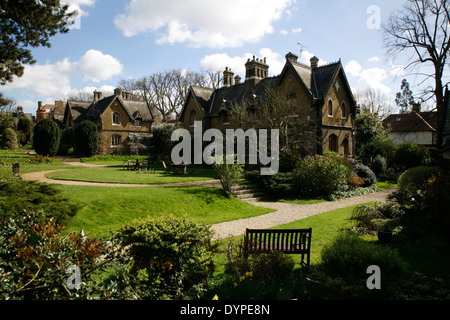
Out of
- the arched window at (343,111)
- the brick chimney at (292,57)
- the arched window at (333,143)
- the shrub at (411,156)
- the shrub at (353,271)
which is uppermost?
the brick chimney at (292,57)

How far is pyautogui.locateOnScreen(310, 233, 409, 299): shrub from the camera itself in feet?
15.3

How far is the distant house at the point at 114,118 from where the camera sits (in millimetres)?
41281

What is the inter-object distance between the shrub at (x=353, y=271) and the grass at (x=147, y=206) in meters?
6.31

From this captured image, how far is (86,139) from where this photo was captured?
118ft

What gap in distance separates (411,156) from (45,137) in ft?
124

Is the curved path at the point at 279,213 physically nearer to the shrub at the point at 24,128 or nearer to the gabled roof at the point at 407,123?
the gabled roof at the point at 407,123

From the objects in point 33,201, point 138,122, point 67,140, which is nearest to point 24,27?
point 33,201

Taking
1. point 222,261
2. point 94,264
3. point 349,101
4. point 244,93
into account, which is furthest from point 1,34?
point 349,101

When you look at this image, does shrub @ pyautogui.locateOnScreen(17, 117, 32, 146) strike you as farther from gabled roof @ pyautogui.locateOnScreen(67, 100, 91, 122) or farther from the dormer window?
the dormer window

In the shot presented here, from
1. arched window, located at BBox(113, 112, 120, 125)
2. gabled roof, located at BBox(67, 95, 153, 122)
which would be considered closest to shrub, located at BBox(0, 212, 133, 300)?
gabled roof, located at BBox(67, 95, 153, 122)

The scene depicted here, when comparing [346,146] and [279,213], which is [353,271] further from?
[346,146]

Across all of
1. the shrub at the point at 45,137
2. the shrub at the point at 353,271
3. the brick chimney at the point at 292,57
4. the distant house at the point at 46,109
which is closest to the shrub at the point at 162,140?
the shrub at the point at 45,137

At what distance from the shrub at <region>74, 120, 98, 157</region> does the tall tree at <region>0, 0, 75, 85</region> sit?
1072 inches
